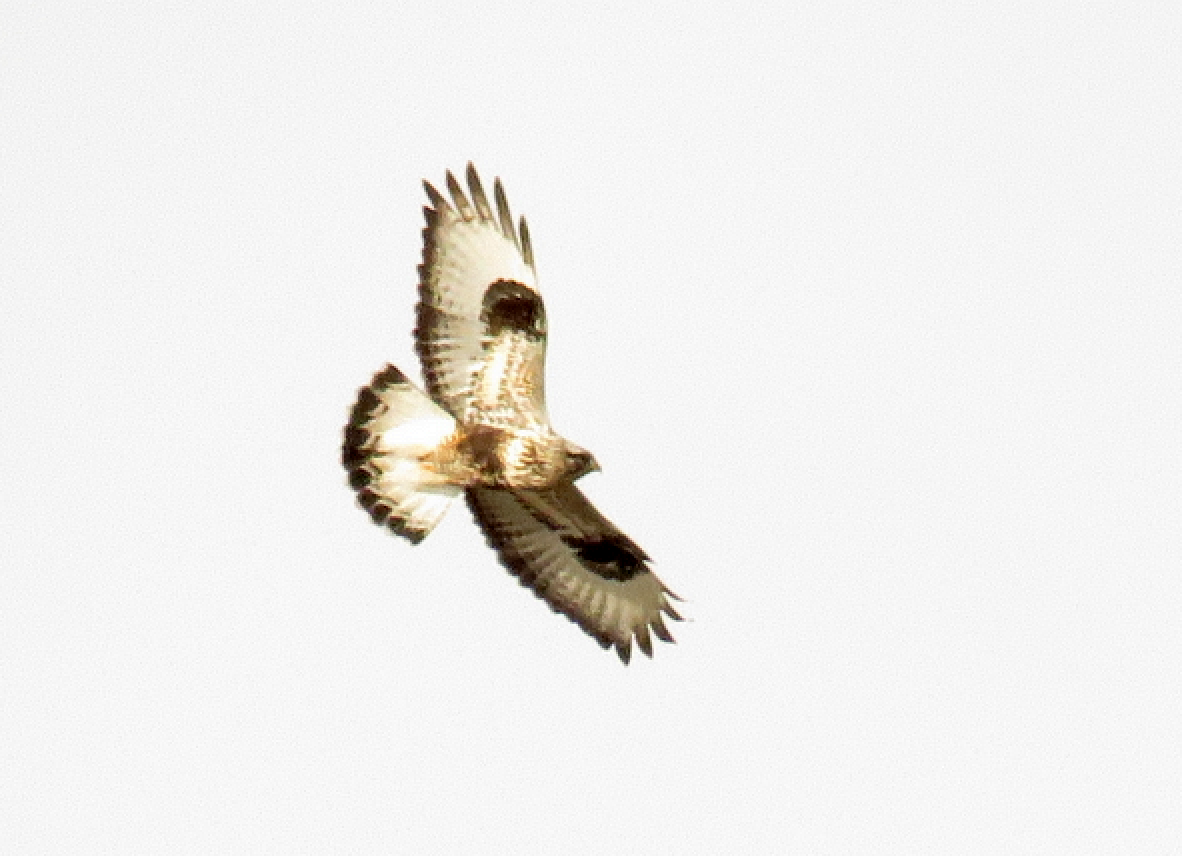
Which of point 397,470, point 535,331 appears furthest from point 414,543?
point 535,331

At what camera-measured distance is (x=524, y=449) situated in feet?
42.9

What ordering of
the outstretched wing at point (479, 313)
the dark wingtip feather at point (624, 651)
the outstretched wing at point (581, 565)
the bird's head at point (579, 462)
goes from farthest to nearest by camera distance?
the dark wingtip feather at point (624, 651), the outstretched wing at point (581, 565), the outstretched wing at point (479, 313), the bird's head at point (579, 462)

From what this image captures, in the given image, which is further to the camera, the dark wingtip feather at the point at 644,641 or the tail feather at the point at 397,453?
the dark wingtip feather at the point at 644,641

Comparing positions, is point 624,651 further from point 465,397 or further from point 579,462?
point 465,397

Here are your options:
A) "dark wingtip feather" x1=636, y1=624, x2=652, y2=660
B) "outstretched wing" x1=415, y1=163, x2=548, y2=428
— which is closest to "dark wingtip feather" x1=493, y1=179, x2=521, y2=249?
"outstretched wing" x1=415, y1=163, x2=548, y2=428

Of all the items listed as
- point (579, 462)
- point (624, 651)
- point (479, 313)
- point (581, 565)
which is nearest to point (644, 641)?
point (624, 651)

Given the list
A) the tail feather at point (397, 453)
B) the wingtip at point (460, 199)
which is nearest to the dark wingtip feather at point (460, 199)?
the wingtip at point (460, 199)

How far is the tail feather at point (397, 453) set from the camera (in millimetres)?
13102

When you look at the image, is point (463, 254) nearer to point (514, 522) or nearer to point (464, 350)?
point (464, 350)

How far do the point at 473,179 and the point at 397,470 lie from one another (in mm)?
1561

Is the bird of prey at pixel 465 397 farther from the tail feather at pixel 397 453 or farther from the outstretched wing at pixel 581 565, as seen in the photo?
the outstretched wing at pixel 581 565

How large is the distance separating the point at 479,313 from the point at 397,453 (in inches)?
32.5

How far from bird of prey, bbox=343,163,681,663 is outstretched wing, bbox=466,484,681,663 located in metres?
0.37

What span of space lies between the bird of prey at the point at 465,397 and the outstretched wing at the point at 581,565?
371 millimetres
